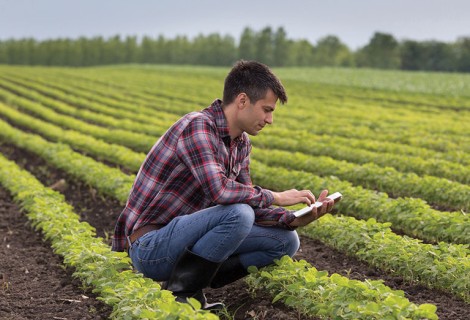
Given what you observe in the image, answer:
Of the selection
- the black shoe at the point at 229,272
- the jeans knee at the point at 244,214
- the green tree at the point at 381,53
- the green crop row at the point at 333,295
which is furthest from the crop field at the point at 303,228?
the green tree at the point at 381,53

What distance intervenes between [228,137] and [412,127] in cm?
1418

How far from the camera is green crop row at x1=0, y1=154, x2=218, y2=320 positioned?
14.1 feet

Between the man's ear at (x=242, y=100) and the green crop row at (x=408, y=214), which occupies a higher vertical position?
the man's ear at (x=242, y=100)

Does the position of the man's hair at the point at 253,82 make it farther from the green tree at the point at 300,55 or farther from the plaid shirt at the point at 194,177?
the green tree at the point at 300,55

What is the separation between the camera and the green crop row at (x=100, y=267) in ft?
14.1

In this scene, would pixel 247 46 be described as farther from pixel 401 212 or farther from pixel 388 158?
pixel 401 212

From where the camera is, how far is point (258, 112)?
16.4 ft

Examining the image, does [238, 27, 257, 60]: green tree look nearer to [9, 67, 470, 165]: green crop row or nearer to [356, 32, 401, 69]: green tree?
[356, 32, 401, 69]: green tree

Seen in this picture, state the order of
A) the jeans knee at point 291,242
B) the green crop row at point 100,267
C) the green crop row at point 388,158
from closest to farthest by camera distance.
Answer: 1. the green crop row at point 100,267
2. the jeans knee at point 291,242
3. the green crop row at point 388,158

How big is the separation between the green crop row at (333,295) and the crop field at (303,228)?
0.04 feet

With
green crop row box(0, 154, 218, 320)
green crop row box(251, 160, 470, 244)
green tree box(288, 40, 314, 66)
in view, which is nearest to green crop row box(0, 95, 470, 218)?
green crop row box(251, 160, 470, 244)

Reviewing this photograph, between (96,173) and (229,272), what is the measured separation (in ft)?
20.3

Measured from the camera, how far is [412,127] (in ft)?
60.7

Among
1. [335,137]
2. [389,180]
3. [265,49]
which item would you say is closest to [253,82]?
[389,180]
